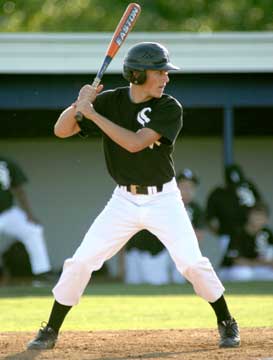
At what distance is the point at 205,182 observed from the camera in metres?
14.7

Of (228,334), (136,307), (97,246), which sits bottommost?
(136,307)

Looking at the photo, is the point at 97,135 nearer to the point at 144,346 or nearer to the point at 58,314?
the point at 144,346

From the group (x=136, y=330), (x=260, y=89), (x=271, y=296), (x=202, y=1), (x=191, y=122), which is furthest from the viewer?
(x=202, y=1)

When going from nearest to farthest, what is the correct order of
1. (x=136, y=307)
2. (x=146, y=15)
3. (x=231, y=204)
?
(x=136, y=307) → (x=231, y=204) → (x=146, y=15)

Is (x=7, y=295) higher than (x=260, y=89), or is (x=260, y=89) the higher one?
(x=260, y=89)

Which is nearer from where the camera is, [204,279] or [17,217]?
[204,279]

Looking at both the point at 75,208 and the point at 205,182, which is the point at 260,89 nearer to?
the point at 205,182

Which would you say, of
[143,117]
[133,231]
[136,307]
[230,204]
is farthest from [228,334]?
[230,204]

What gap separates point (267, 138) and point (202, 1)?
12.6 metres

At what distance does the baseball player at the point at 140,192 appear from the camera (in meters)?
5.85

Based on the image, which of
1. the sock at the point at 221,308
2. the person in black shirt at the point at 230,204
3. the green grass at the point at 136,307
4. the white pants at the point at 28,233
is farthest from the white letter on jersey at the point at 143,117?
the person in black shirt at the point at 230,204

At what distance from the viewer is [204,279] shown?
5.90 metres

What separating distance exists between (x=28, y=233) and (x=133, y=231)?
20.2ft

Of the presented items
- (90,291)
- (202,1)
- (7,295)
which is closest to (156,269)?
(90,291)
